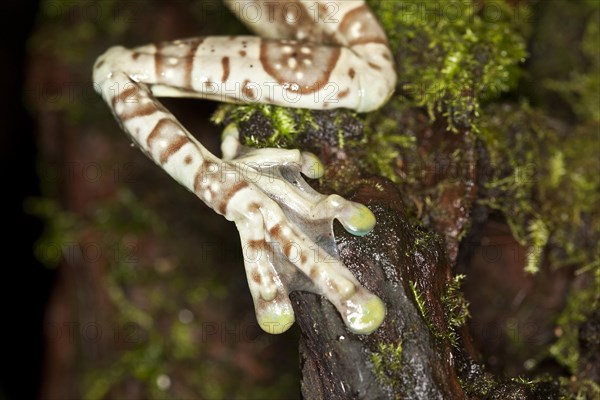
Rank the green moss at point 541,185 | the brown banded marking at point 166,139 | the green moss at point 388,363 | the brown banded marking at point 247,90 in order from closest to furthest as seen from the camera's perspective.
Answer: the green moss at point 388,363, the brown banded marking at point 166,139, the brown banded marking at point 247,90, the green moss at point 541,185

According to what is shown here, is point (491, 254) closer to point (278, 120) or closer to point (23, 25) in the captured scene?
point (278, 120)

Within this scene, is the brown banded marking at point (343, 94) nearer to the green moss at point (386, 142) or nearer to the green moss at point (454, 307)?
the green moss at point (386, 142)

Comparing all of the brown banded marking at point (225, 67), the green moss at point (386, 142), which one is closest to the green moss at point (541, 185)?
the green moss at point (386, 142)

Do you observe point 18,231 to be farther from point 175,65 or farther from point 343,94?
point 343,94

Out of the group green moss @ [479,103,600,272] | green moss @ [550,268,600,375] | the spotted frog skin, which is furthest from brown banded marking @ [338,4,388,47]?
green moss @ [550,268,600,375]

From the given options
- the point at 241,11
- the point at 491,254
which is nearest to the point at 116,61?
the point at 241,11

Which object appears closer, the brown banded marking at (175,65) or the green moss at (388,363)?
the green moss at (388,363)
